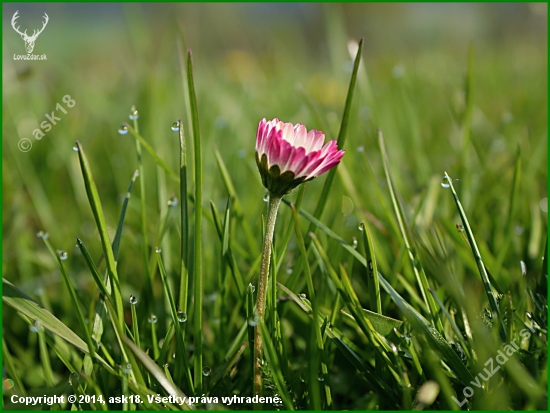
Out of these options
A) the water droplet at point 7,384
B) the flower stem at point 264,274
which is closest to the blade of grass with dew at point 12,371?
the water droplet at point 7,384

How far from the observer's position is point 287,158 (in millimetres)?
489

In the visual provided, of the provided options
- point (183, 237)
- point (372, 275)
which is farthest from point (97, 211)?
point (372, 275)

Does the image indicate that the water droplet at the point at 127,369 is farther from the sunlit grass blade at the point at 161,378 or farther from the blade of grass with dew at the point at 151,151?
the blade of grass with dew at the point at 151,151

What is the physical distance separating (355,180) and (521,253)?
36 centimetres

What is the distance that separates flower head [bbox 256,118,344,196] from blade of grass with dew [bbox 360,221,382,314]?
9 cm

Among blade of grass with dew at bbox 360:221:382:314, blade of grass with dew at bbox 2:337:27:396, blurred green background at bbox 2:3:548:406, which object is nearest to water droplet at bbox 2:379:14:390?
blade of grass with dew at bbox 2:337:27:396

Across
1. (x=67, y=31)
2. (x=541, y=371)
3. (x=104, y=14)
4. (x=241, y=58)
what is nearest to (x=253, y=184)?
(x=541, y=371)

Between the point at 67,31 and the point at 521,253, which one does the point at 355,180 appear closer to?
the point at 521,253

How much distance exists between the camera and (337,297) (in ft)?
2.03

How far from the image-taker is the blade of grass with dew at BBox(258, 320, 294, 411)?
473mm

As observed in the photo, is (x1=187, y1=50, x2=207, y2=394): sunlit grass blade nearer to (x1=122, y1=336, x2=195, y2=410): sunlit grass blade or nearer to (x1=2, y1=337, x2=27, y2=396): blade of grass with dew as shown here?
(x1=122, y1=336, x2=195, y2=410): sunlit grass blade

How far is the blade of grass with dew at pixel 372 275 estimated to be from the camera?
54cm

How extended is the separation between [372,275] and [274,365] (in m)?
0.16

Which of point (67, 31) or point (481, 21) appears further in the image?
point (481, 21)
